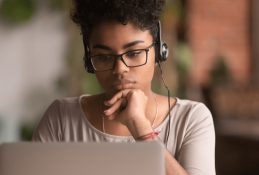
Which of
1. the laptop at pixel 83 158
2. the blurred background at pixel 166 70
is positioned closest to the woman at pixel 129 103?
the laptop at pixel 83 158

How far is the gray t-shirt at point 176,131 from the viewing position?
1.03 metres

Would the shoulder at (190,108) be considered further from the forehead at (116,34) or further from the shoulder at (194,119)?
the forehead at (116,34)

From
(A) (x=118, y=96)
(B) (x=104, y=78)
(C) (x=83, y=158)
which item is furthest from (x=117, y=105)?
(C) (x=83, y=158)

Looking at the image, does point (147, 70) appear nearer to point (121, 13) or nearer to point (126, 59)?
point (126, 59)

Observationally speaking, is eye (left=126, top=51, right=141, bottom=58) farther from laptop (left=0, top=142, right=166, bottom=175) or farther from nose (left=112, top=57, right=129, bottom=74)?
laptop (left=0, top=142, right=166, bottom=175)

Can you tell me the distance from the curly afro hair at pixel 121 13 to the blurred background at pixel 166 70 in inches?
38.4

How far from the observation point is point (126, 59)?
1024mm

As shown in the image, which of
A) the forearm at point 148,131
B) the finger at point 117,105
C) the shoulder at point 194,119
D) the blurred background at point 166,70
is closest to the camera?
the forearm at point 148,131

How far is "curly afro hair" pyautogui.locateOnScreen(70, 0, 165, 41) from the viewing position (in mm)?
989

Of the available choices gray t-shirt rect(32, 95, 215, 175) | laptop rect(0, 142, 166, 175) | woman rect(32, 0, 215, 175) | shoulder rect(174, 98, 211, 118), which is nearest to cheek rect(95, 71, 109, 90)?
woman rect(32, 0, 215, 175)

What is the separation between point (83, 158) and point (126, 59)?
0.58 meters

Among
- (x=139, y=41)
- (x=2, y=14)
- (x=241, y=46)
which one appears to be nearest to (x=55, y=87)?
(x=2, y=14)

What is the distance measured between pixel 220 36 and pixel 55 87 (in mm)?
1592

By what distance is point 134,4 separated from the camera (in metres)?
1.01
